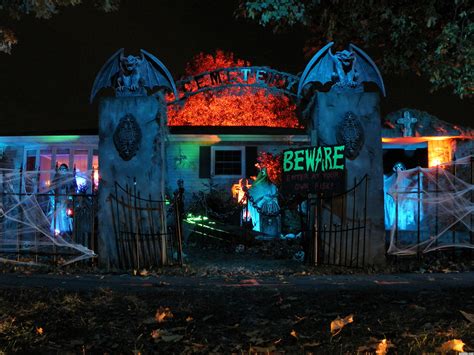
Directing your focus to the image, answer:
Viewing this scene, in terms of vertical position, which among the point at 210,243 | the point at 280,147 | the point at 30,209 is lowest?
the point at 210,243

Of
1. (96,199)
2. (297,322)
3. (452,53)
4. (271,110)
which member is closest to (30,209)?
(96,199)

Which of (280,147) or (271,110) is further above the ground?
(271,110)

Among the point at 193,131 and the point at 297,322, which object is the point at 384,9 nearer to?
the point at 297,322

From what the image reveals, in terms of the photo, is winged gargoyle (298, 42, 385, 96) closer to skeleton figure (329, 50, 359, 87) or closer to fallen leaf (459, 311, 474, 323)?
skeleton figure (329, 50, 359, 87)

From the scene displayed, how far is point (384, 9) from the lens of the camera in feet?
23.8

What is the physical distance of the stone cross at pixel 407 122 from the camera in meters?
17.4

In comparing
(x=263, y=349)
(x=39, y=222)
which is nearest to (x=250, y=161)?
(x=39, y=222)

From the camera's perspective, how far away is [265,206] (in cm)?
1586

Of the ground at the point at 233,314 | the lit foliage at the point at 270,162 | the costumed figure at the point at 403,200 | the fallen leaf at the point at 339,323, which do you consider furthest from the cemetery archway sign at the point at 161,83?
the lit foliage at the point at 270,162

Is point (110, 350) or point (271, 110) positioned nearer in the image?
point (110, 350)

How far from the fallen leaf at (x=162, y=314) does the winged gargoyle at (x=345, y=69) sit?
6.25 meters

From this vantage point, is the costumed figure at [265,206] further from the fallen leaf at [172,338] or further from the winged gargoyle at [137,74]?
the fallen leaf at [172,338]

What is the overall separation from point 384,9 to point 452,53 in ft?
5.73

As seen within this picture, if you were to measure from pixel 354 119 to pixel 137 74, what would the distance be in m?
4.55
